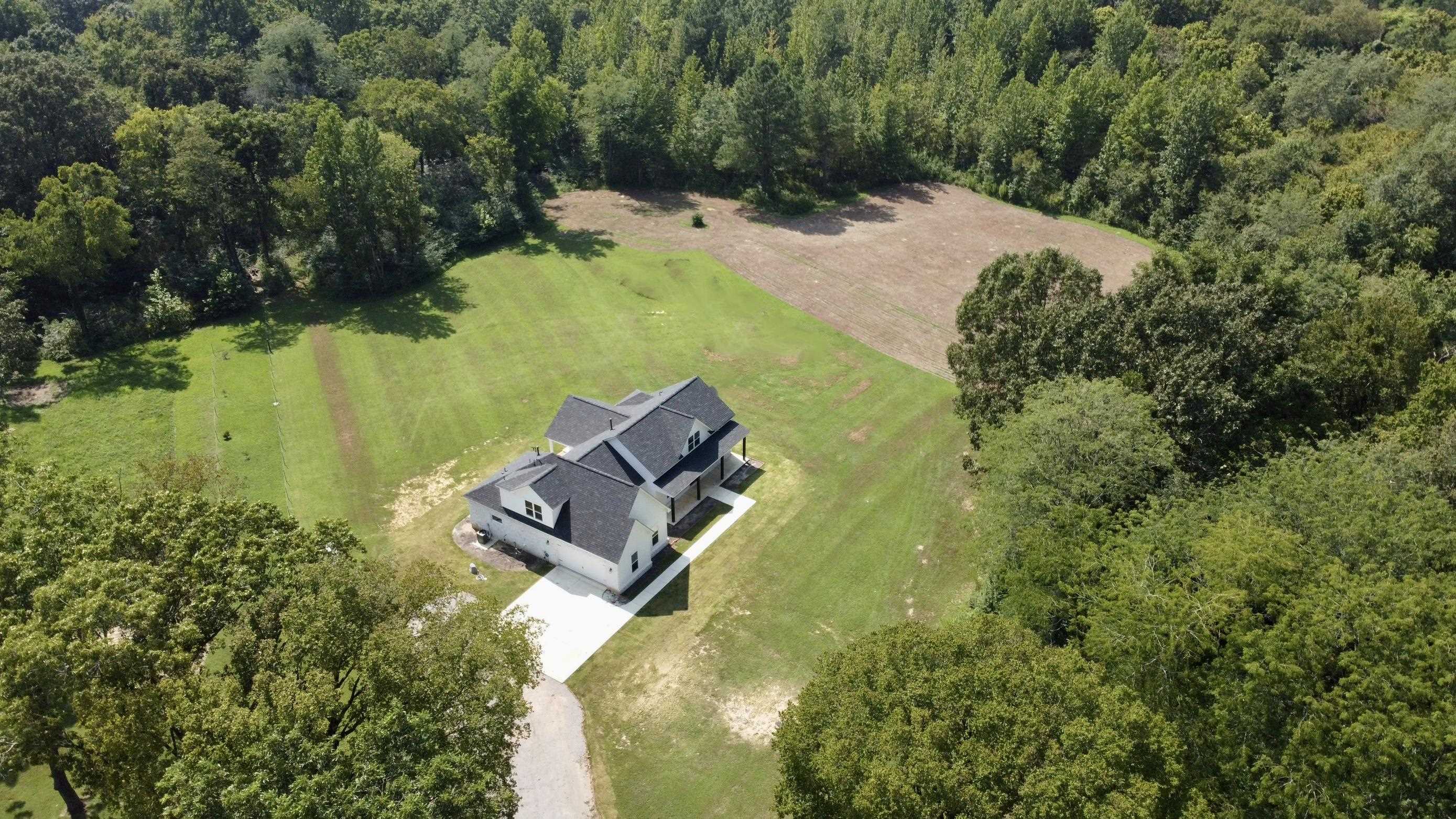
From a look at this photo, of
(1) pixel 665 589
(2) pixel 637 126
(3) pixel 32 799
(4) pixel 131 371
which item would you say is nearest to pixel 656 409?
(1) pixel 665 589

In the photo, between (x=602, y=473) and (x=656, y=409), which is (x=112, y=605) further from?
(x=656, y=409)

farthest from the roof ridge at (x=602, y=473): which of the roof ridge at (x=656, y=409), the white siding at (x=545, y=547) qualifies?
the white siding at (x=545, y=547)

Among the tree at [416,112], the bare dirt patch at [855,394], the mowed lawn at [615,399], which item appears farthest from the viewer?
the tree at [416,112]

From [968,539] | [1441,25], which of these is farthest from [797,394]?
[1441,25]

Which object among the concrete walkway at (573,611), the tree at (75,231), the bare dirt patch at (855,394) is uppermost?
the tree at (75,231)

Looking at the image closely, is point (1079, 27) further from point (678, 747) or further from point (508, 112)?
point (678, 747)

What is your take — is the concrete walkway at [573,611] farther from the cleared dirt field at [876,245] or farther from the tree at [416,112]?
the tree at [416,112]

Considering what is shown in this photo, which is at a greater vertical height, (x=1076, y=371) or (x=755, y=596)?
(x=1076, y=371)
